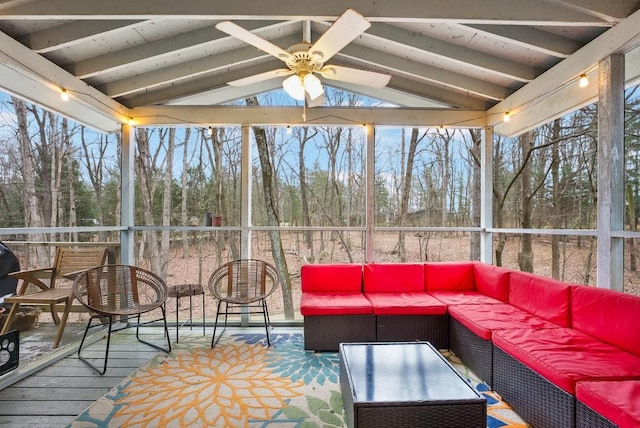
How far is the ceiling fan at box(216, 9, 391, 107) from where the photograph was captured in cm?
207

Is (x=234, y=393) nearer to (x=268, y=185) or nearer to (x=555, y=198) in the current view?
(x=268, y=185)

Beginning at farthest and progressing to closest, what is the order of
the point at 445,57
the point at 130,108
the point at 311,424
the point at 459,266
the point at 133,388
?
1. the point at 130,108
2. the point at 459,266
3. the point at 445,57
4. the point at 133,388
5. the point at 311,424

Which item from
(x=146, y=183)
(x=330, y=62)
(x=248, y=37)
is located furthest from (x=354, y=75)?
(x=146, y=183)

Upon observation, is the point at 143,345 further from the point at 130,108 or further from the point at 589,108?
the point at 589,108

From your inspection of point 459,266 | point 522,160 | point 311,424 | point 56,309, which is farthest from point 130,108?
point 522,160

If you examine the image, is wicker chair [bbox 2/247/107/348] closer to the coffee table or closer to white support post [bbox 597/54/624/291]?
the coffee table

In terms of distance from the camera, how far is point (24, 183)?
452cm

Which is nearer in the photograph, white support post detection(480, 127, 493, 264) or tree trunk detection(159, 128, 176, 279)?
white support post detection(480, 127, 493, 264)

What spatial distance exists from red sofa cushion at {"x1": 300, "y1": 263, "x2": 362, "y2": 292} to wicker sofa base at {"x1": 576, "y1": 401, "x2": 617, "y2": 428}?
236cm

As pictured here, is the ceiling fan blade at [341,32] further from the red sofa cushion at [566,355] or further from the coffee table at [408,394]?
the red sofa cushion at [566,355]

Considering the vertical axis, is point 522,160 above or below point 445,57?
below

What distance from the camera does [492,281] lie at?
3.58 metres

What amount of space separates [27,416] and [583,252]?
576 centimetres

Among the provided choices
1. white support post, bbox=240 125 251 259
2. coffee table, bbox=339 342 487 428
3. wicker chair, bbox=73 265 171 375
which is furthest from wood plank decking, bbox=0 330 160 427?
coffee table, bbox=339 342 487 428
